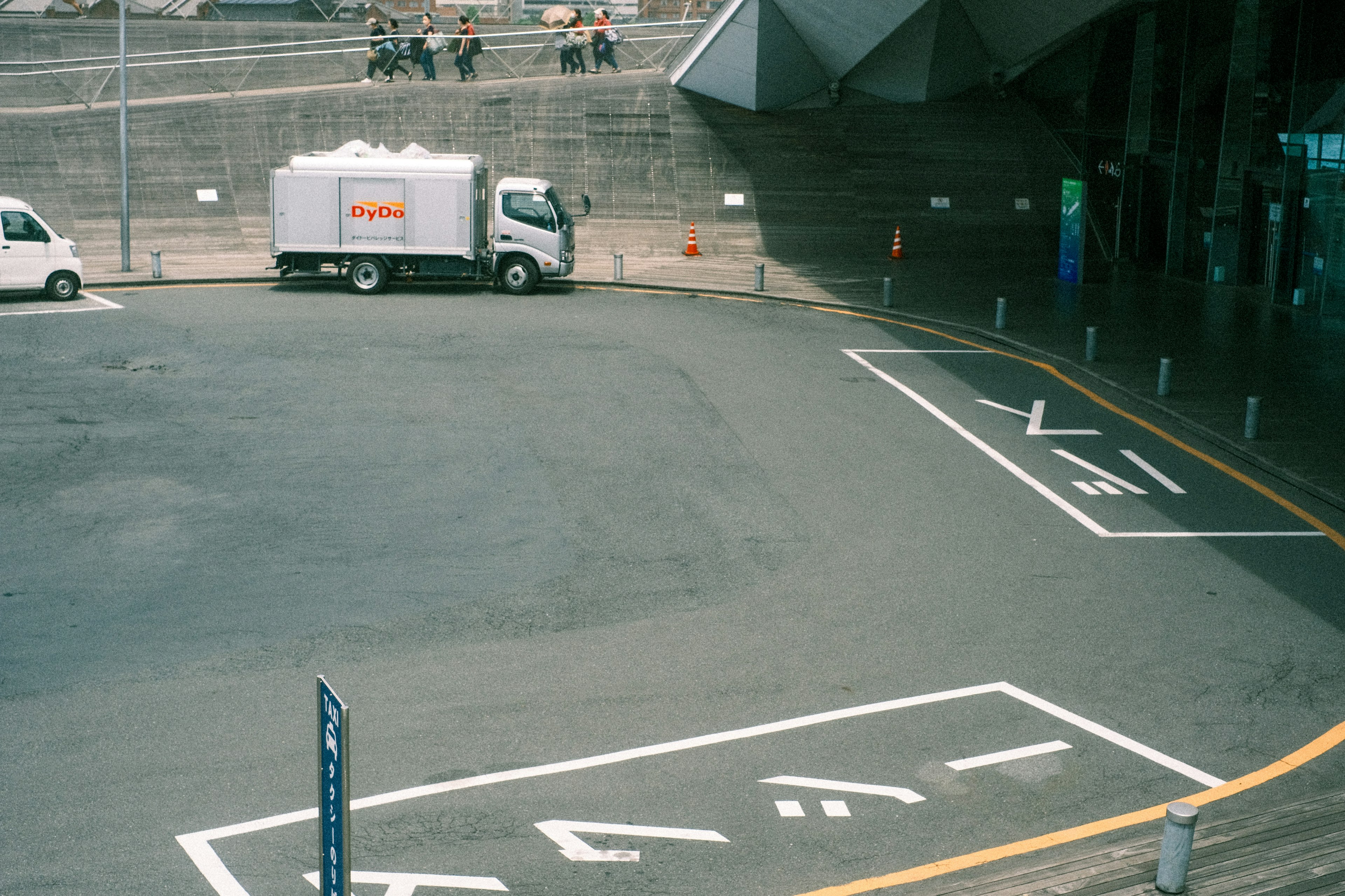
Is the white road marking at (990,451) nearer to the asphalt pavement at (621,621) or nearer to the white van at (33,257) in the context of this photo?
the asphalt pavement at (621,621)

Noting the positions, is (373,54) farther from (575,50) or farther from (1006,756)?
(1006,756)

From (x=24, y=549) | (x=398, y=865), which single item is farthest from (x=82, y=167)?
(x=398, y=865)

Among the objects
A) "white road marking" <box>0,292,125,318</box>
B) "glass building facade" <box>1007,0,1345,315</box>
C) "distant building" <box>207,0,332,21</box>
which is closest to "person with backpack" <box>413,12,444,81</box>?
"distant building" <box>207,0,332,21</box>

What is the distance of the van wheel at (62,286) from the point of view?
23625mm

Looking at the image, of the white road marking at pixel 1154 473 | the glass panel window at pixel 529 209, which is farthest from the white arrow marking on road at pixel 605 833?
the glass panel window at pixel 529 209

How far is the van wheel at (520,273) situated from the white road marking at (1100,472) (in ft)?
43.8

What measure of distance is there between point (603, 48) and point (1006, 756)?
97.0ft

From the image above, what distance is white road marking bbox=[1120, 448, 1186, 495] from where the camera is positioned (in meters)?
13.7

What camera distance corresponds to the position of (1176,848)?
5.93 metres

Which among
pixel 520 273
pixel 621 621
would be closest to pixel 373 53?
pixel 520 273

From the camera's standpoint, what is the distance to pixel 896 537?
12.1 metres

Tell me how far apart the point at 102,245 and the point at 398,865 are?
27.8 m

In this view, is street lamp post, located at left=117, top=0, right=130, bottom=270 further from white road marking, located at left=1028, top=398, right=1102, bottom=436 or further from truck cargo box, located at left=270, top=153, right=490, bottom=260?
white road marking, located at left=1028, top=398, right=1102, bottom=436

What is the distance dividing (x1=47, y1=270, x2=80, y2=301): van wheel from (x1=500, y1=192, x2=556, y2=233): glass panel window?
8318mm
